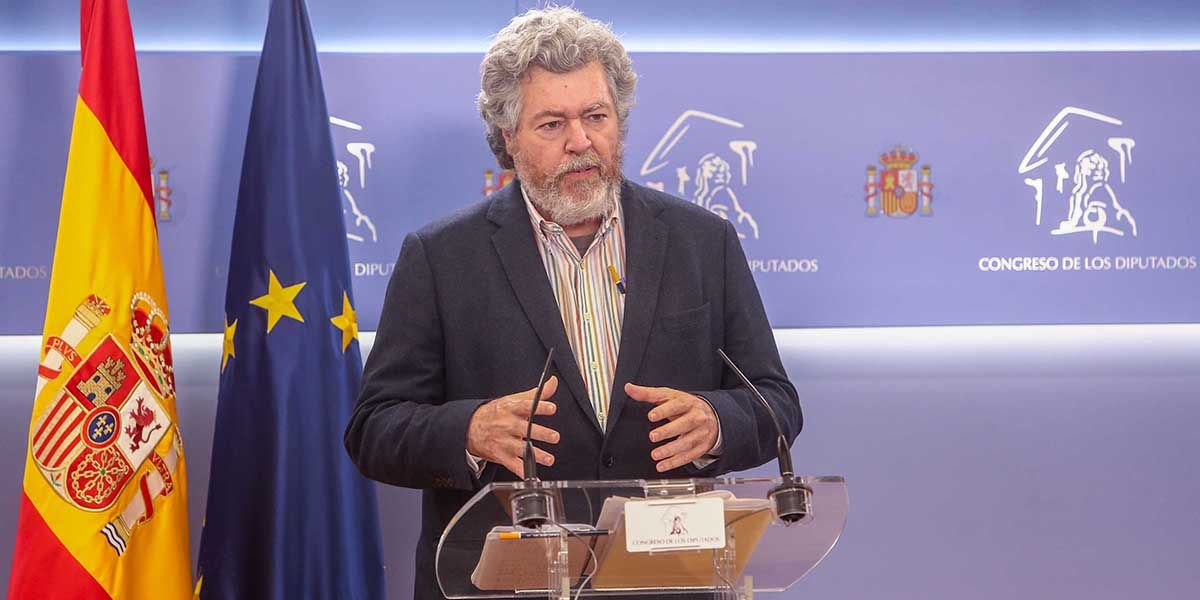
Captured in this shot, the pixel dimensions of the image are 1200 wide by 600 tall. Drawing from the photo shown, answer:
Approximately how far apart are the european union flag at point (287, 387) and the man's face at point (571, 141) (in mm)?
896

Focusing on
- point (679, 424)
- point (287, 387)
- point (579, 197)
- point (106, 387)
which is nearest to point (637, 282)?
point (579, 197)

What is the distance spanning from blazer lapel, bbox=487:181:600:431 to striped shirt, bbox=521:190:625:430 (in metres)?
0.03

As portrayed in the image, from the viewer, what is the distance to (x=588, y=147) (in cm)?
242

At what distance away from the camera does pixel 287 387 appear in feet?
10.1

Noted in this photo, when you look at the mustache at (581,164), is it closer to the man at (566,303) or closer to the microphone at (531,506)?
the man at (566,303)

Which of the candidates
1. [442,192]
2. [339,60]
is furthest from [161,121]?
[442,192]

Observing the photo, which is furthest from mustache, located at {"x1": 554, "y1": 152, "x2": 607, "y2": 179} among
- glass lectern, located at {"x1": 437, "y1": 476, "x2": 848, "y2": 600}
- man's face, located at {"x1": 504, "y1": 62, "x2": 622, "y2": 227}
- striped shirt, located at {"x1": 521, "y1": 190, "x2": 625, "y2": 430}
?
glass lectern, located at {"x1": 437, "y1": 476, "x2": 848, "y2": 600}

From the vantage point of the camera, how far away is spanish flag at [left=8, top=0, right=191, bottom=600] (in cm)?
281

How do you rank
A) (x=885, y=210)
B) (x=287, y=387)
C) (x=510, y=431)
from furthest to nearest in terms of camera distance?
(x=885, y=210)
(x=287, y=387)
(x=510, y=431)

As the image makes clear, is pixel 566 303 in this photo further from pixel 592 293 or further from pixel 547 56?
pixel 547 56

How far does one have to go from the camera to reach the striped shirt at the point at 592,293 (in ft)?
7.79

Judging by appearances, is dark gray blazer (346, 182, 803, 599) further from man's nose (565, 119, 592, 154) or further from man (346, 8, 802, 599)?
man's nose (565, 119, 592, 154)

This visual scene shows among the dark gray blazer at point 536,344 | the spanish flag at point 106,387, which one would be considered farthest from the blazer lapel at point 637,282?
the spanish flag at point 106,387

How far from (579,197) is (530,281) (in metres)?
0.20
